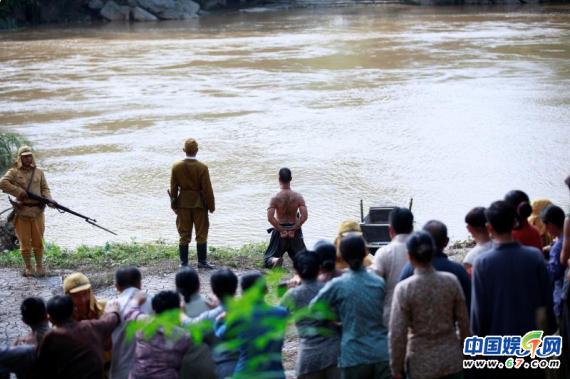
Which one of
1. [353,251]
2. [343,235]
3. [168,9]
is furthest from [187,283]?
[168,9]

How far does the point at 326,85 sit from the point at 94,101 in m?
5.88

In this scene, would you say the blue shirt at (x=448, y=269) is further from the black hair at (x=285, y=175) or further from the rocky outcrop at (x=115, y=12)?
the rocky outcrop at (x=115, y=12)

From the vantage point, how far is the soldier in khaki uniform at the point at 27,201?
308 inches

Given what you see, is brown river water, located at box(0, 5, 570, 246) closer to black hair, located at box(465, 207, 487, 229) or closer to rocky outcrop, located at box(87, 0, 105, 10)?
black hair, located at box(465, 207, 487, 229)

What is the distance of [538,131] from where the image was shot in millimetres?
17047

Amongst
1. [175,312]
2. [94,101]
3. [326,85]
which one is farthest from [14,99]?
[175,312]

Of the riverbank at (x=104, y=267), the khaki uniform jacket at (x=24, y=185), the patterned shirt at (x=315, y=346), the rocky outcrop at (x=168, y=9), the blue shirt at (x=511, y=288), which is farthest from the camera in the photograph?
the rocky outcrop at (x=168, y=9)

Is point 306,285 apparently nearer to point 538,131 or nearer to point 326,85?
point 538,131

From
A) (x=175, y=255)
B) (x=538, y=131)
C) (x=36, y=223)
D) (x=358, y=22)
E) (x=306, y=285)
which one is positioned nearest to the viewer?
(x=306, y=285)

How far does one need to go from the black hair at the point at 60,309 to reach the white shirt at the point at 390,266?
4.94 ft

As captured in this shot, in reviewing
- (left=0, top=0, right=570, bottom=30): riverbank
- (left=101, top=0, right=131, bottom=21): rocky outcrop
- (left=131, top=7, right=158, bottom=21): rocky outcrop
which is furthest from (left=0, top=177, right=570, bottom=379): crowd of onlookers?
(left=101, top=0, right=131, bottom=21): rocky outcrop

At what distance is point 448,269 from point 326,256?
65 centimetres

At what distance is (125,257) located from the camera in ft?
29.5

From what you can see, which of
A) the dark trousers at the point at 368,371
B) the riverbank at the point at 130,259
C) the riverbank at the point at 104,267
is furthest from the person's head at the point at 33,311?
the riverbank at the point at 130,259
